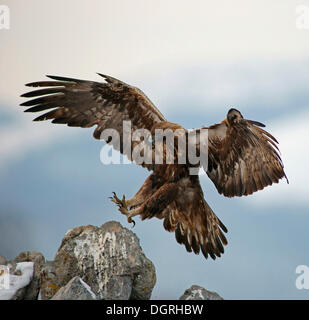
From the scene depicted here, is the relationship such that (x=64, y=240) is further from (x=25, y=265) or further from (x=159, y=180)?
(x=159, y=180)

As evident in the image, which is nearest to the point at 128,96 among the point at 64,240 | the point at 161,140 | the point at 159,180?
the point at 161,140

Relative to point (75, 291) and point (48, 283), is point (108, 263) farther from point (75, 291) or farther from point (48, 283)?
point (48, 283)

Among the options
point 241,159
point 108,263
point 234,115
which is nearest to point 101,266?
point 108,263

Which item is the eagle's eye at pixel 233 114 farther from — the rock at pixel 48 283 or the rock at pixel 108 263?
the rock at pixel 48 283

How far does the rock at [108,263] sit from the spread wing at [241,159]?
1387mm

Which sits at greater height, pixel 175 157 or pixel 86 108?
pixel 86 108

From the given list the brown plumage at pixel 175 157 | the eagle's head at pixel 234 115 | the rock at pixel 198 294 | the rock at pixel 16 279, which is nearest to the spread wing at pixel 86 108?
the brown plumage at pixel 175 157

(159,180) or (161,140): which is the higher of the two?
(161,140)

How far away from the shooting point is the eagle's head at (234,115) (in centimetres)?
561

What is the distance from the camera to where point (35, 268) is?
6520 mm

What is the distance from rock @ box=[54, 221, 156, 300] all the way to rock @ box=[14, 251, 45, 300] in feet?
1.79

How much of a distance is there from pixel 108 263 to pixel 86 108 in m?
1.99
